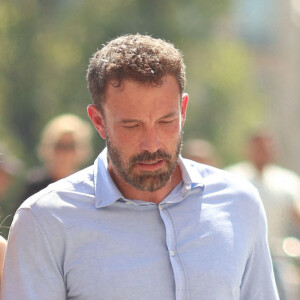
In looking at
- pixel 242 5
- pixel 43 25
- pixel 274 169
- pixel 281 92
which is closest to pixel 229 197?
pixel 274 169

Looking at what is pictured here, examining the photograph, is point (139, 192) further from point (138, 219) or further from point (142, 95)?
point (142, 95)

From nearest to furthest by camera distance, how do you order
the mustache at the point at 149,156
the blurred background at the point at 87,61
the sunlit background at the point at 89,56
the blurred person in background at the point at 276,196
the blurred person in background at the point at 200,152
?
the mustache at the point at 149,156
the blurred person in background at the point at 276,196
the blurred person in background at the point at 200,152
the blurred background at the point at 87,61
the sunlit background at the point at 89,56

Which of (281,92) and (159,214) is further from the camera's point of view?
(281,92)

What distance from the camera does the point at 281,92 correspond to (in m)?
Result: 30.0

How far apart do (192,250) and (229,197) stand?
0.30 metres

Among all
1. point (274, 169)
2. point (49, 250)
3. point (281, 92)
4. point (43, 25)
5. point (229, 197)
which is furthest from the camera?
point (281, 92)

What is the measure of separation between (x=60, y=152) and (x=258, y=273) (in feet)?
10.2

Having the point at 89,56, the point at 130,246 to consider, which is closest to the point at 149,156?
the point at 130,246

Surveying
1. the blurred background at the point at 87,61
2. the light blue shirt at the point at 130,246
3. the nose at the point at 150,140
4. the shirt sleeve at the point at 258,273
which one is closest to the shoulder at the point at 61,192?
the light blue shirt at the point at 130,246

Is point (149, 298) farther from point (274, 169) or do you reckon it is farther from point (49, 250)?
point (274, 169)

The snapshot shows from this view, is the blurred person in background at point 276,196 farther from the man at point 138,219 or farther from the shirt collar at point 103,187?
the shirt collar at point 103,187

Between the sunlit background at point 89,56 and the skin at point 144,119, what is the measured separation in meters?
9.83

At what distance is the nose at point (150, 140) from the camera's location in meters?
2.85

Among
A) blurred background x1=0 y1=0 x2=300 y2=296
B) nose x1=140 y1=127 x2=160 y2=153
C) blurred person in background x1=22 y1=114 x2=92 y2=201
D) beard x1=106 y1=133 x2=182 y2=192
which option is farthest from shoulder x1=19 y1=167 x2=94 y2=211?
blurred background x1=0 y1=0 x2=300 y2=296
